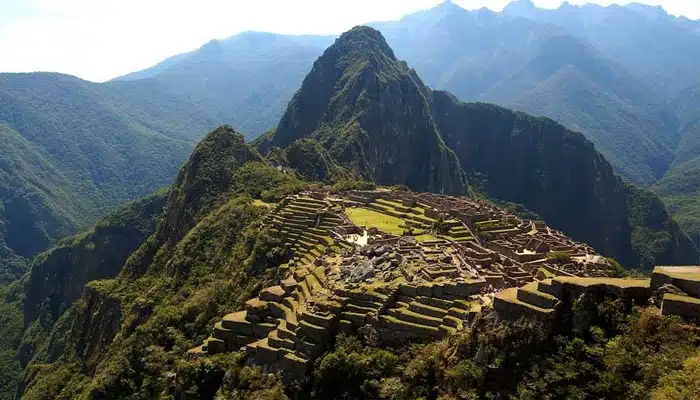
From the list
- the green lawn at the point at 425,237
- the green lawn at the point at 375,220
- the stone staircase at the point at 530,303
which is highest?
the stone staircase at the point at 530,303

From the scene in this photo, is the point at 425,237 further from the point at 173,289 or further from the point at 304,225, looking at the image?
the point at 173,289

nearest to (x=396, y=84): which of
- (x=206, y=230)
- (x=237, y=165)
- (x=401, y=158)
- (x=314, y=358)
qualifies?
(x=401, y=158)

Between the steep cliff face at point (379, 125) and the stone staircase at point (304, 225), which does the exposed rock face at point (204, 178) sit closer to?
the stone staircase at point (304, 225)

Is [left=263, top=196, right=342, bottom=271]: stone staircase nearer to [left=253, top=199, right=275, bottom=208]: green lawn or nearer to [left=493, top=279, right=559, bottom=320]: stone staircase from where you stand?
[left=253, top=199, right=275, bottom=208]: green lawn

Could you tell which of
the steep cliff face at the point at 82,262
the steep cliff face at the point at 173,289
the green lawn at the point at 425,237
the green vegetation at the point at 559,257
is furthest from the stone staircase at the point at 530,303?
the steep cliff face at the point at 82,262

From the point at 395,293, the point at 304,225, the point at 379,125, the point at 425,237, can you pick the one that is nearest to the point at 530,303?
the point at 395,293

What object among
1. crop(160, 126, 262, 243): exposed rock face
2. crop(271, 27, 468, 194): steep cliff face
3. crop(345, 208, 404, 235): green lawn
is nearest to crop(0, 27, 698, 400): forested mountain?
crop(160, 126, 262, 243): exposed rock face

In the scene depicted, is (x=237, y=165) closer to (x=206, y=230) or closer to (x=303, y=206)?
(x=206, y=230)
